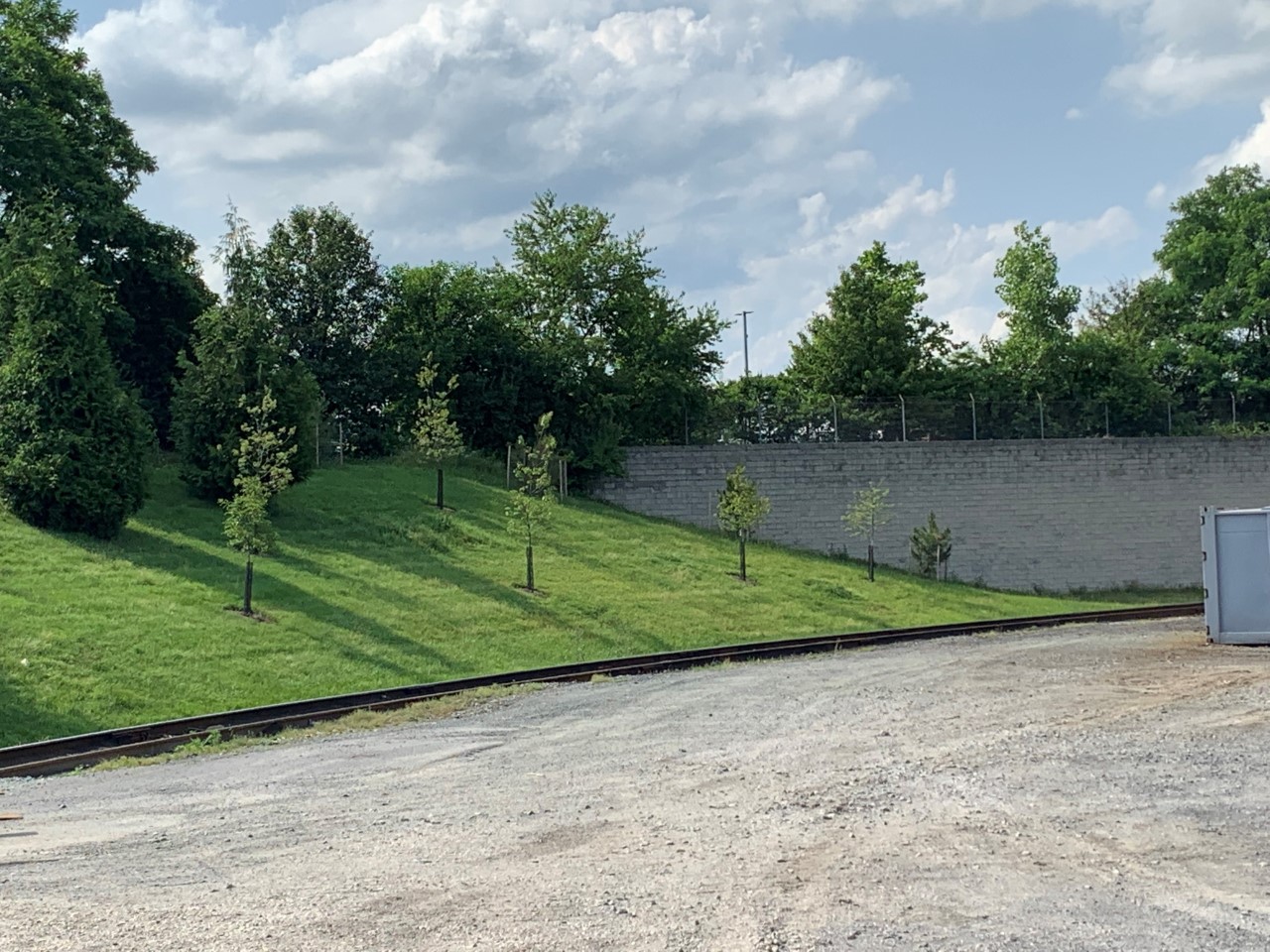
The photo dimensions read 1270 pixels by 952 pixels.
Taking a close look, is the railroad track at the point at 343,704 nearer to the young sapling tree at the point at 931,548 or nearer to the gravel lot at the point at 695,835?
the gravel lot at the point at 695,835

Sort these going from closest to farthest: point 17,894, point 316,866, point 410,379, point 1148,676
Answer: point 17,894 → point 316,866 → point 1148,676 → point 410,379

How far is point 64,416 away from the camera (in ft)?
82.8

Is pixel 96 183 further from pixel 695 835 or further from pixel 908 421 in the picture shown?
pixel 695 835

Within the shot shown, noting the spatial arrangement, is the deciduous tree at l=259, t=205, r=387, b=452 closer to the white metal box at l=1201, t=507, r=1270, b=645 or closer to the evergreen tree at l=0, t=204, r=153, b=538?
the evergreen tree at l=0, t=204, r=153, b=538

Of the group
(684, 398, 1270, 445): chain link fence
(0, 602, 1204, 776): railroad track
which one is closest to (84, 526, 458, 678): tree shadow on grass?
(0, 602, 1204, 776): railroad track

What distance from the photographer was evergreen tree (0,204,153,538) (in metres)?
24.9

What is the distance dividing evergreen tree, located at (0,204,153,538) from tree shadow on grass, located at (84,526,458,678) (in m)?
1.01

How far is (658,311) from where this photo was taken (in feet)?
149

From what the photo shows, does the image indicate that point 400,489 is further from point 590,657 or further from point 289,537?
point 590,657

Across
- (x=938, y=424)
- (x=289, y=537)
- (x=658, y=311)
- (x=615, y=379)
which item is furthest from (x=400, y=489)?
(x=938, y=424)

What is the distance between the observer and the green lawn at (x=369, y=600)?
1822 centimetres

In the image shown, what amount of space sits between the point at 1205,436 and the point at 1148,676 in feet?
93.1

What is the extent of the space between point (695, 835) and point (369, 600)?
1689 cm

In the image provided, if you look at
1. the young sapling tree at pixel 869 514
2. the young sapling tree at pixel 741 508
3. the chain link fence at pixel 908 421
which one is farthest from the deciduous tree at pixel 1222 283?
the young sapling tree at pixel 741 508
